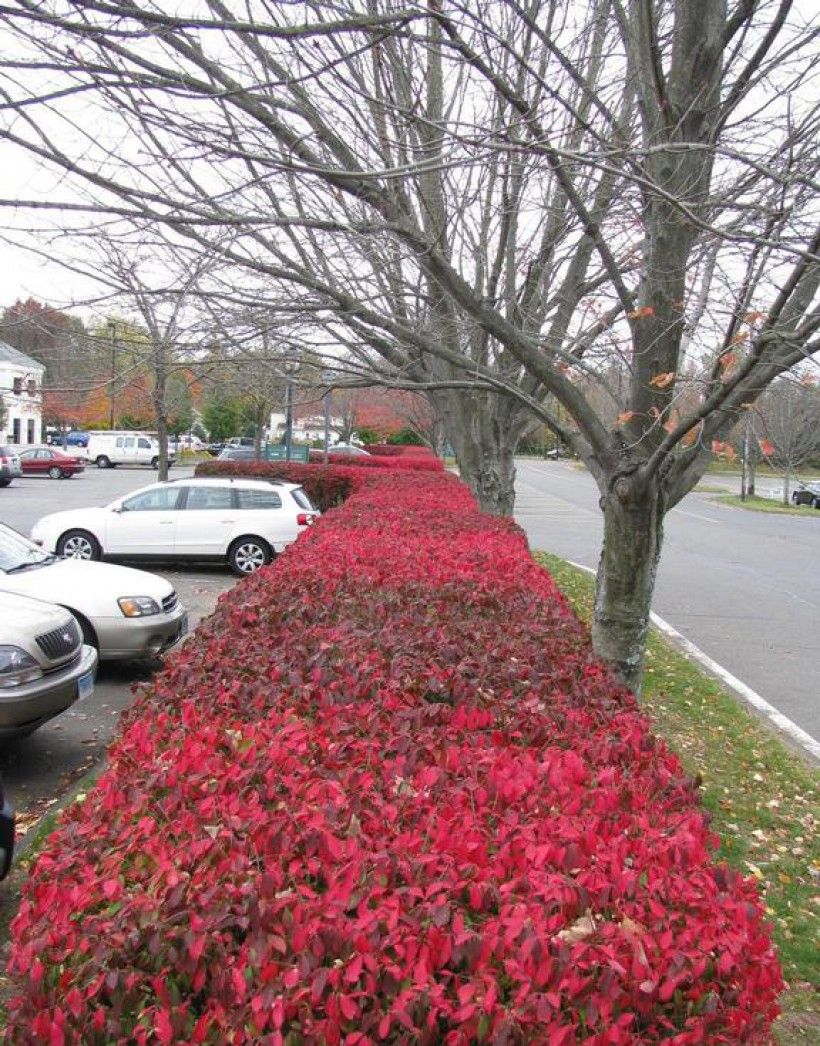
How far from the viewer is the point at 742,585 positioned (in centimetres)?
1523

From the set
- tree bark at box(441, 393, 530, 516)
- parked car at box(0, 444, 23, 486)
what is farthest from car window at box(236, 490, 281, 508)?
parked car at box(0, 444, 23, 486)

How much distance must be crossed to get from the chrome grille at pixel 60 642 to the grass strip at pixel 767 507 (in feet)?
106

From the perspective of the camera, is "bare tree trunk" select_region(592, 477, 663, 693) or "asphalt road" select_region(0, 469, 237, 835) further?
"bare tree trunk" select_region(592, 477, 663, 693)

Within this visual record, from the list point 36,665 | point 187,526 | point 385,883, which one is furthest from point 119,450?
point 385,883

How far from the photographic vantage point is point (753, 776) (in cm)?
606

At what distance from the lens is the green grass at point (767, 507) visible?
35.5 metres

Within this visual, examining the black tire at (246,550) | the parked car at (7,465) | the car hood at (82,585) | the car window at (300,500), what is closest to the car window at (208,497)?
the black tire at (246,550)

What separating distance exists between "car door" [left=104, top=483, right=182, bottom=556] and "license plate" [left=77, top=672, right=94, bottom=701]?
25.8ft

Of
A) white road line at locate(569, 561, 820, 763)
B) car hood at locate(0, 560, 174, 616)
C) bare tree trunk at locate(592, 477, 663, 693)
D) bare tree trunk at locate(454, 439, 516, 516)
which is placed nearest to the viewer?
bare tree trunk at locate(592, 477, 663, 693)

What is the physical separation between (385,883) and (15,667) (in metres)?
4.26

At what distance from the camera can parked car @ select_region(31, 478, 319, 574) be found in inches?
545

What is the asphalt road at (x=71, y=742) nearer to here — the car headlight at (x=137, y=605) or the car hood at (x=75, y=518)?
the car headlight at (x=137, y=605)

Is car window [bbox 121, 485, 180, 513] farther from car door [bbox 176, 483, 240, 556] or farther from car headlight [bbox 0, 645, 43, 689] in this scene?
car headlight [bbox 0, 645, 43, 689]

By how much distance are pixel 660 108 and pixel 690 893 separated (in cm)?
460
